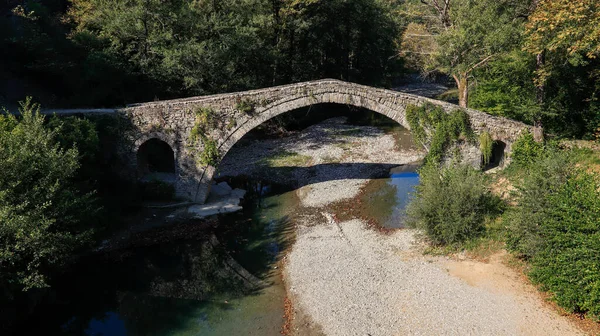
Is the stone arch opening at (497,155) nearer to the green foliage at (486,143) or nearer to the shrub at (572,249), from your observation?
the green foliage at (486,143)

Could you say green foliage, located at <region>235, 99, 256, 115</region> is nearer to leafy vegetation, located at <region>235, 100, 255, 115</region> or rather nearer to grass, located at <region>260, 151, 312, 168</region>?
leafy vegetation, located at <region>235, 100, 255, 115</region>

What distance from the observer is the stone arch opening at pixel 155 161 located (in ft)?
62.3

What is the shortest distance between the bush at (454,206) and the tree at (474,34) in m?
6.60

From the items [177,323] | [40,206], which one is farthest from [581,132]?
[40,206]

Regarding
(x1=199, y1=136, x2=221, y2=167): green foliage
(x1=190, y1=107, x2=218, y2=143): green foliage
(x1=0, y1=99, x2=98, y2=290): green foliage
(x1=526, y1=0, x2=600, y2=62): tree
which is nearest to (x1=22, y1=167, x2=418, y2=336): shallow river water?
(x1=0, y1=99, x2=98, y2=290): green foliage

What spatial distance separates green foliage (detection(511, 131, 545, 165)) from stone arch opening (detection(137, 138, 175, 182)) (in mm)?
14183

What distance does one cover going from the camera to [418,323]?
10.6m

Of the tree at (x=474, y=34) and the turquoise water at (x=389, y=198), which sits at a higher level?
the tree at (x=474, y=34)

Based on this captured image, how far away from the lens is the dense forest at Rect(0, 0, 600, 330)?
36.5 ft

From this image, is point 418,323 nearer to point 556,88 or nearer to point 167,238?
point 167,238

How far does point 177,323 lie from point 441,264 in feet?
26.0

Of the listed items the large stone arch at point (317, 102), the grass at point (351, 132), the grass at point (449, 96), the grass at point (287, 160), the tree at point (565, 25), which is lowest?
the grass at point (287, 160)

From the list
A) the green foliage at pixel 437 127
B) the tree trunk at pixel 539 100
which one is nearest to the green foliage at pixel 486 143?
the green foliage at pixel 437 127

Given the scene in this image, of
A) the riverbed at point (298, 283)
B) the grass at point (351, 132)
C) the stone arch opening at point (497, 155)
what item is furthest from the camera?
the grass at point (351, 132)
